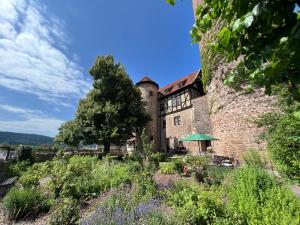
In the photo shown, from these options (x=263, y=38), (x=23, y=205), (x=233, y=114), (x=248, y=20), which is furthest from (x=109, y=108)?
(x=248, y=20)

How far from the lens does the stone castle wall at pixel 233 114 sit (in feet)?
35.4

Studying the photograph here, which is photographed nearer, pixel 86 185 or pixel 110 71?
pixel 86 185

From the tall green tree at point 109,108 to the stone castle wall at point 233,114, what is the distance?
911 cm

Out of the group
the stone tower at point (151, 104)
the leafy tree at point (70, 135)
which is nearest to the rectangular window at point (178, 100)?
the stone tower at point (151, 104)

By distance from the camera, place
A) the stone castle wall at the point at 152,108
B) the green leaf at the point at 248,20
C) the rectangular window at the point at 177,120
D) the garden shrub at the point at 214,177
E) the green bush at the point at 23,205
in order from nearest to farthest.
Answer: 1. the green leaf at the point at 248,20
2. the green bush at the point at 23,205
3. the garden shrub at the point at 214,177
4. the rectangular window at the point at 177,120
5. the stone castle wall at the point at 152,108

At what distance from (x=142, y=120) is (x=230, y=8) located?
20.0 meters

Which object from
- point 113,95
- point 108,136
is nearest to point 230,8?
point 108,136

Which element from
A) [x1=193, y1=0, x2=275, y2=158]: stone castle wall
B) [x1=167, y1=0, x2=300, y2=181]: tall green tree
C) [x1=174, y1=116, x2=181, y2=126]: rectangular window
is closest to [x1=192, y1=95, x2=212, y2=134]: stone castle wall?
[x1=174, y1=116, x2=181, y2=126]: rectangular window

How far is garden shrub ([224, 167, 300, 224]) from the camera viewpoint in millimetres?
2574

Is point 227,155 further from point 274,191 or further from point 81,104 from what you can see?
point 81,104

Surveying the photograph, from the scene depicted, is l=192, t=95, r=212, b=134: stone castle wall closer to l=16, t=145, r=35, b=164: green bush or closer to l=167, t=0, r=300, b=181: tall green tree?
l=16, t=145, r=35, b=164: green bush

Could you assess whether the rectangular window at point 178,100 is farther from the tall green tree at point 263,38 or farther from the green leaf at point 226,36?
the green leaf at point 226,36

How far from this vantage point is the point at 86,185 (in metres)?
6.26

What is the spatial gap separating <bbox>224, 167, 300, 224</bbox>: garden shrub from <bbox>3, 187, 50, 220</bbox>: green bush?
4959mm
